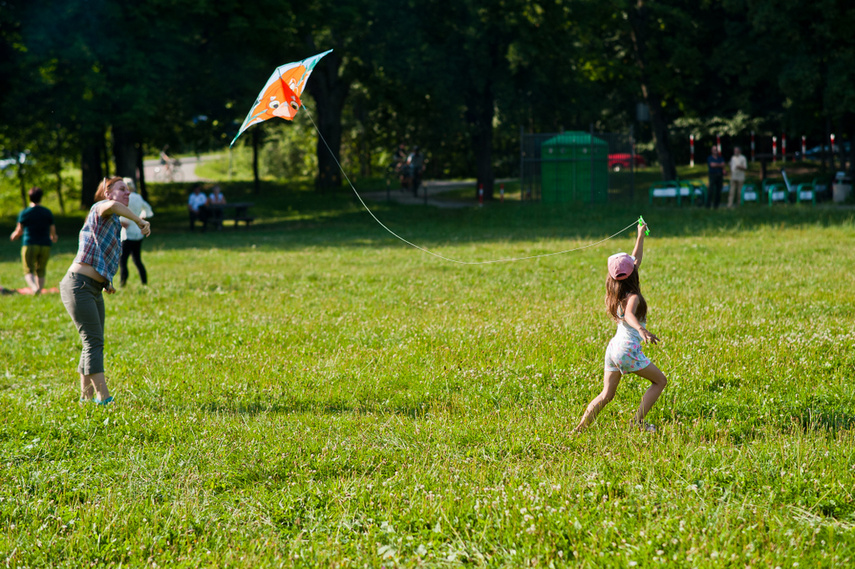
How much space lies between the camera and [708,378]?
720 centimetres

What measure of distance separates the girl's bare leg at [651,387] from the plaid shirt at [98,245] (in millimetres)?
4881

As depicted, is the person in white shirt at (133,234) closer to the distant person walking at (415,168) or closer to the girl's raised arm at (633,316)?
the girl's raised arm at (633,316)

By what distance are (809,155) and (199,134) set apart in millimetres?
33758

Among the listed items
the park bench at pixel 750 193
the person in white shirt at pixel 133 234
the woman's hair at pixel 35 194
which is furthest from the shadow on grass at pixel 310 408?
the park bench at pixel 750 193

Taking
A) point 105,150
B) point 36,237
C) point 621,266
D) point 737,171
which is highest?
point 105,150

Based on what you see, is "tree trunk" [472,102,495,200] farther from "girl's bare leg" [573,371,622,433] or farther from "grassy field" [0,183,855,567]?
"girl's bare leg" [573,371,622,433]

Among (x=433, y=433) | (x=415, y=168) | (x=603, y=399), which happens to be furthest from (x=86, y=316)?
(x=415, y=168)

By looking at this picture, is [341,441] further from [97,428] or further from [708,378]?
[708,378]

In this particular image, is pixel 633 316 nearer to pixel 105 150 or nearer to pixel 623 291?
pixel 623 291

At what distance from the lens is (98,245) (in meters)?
7.42

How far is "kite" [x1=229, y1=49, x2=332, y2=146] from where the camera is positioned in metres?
8.48

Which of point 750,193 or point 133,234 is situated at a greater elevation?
point 750,193

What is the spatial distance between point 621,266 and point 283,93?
4.59 metres

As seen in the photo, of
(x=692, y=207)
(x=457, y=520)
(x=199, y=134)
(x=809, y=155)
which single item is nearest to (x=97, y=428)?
(x=457, y=520)
